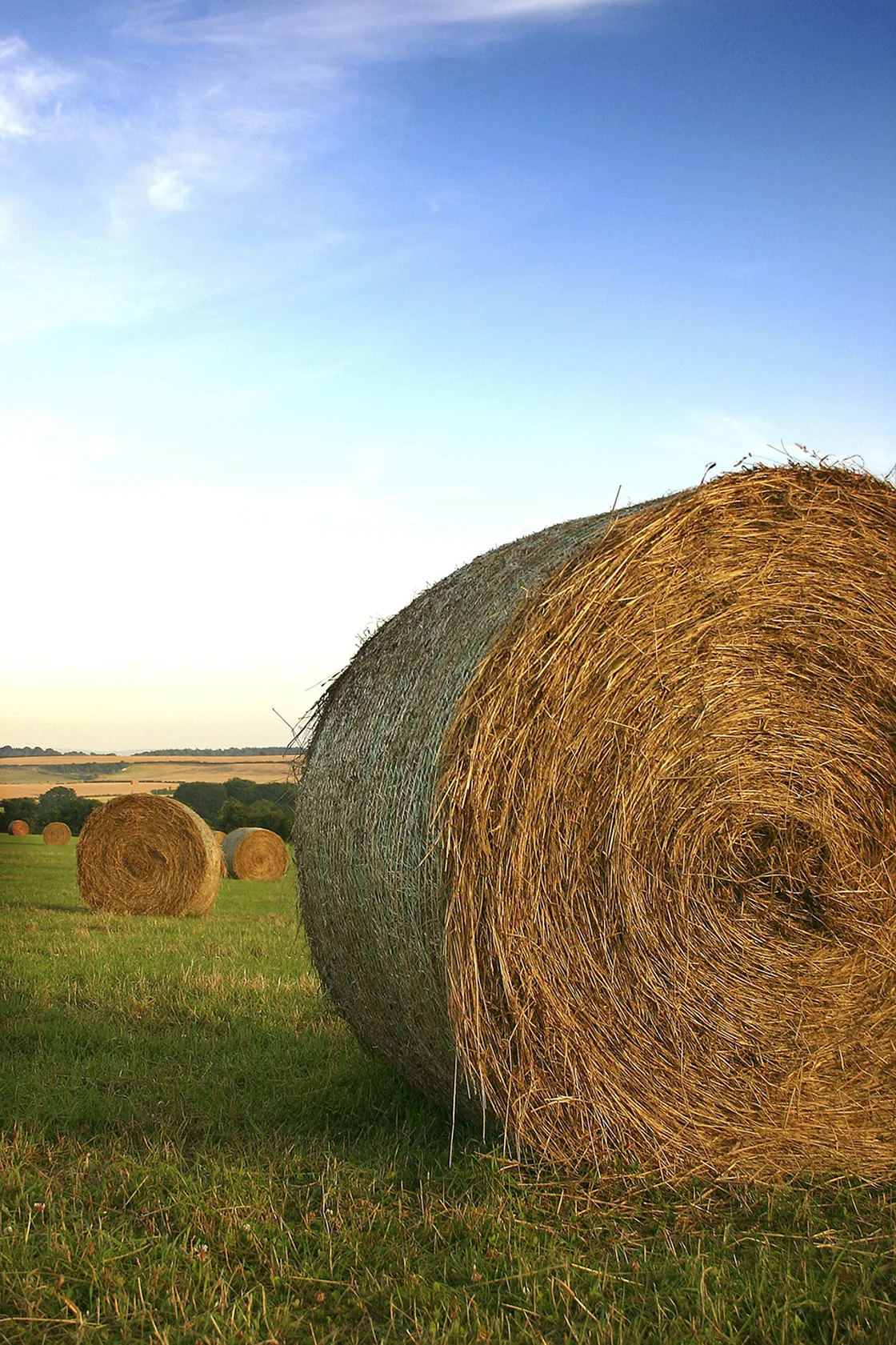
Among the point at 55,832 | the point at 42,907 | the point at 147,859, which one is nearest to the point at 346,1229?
the point at 147,859

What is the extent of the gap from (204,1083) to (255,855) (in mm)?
16714

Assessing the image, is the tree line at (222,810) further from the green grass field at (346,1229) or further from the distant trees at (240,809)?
the green grass field at (346,1229)

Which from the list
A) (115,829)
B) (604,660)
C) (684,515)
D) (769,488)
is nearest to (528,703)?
(604,660)

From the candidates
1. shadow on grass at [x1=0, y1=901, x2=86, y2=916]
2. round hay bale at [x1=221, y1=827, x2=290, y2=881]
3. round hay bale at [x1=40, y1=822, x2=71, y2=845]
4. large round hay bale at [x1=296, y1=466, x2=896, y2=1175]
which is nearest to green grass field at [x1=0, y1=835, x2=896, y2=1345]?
large round hay bale at [x1=296, y1=466, x2=896, y2=1175]

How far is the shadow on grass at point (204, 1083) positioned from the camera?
192 inches

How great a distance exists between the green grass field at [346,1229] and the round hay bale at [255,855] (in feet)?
51.8

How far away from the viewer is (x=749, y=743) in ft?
15.9

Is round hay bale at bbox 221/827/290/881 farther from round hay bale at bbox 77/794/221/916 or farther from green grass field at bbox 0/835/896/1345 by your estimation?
green grass field at bbox 0/835/896/1345

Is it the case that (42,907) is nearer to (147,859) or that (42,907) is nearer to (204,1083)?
(147,859)

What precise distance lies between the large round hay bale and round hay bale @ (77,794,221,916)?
10073mm

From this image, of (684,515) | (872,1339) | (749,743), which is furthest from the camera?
(749,743)

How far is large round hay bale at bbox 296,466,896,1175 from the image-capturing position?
430cm

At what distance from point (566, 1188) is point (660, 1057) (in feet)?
2.17

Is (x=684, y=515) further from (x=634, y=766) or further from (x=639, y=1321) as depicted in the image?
(x=639, y=1321)
